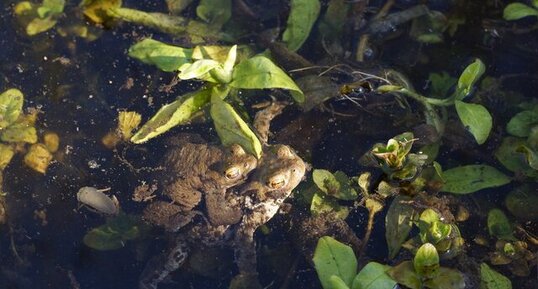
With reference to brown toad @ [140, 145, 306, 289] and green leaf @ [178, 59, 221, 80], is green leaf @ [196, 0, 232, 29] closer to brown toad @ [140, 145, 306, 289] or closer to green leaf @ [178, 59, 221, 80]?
brown toad @ [140, 145, 306, 289]

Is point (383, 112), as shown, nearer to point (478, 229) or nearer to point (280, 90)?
point (280, 90)

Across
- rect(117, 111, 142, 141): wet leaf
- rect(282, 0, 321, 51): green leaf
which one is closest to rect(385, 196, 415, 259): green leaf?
rect(282, 0, 321, 51): green leaf

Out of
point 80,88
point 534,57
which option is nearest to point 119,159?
point 80,88

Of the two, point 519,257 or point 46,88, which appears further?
point 46,88

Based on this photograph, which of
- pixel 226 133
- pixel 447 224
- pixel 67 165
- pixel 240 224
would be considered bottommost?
pixel 240 224

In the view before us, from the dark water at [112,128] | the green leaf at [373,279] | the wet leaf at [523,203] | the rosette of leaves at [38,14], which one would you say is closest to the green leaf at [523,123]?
the dark water at [112,128]

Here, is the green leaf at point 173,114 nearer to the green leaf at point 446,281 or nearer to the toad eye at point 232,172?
the toad eye at point 232,172

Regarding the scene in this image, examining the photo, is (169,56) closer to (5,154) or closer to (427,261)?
(5,154)
